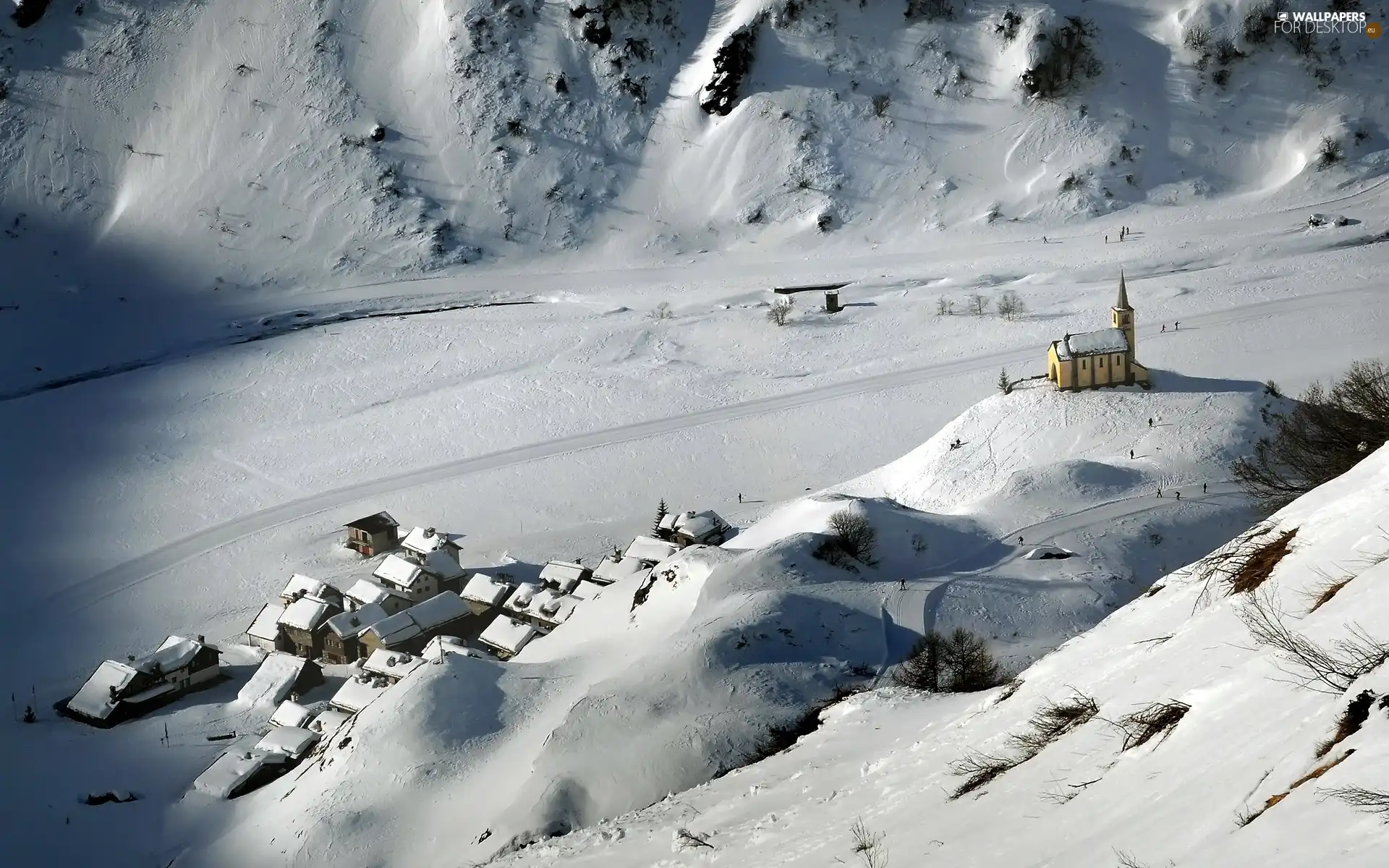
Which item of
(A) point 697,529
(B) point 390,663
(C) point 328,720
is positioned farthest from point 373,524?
(A) point 697,529

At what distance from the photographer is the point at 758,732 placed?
2680cm

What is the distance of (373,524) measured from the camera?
51125 millimetres

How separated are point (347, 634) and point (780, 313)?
121 ft

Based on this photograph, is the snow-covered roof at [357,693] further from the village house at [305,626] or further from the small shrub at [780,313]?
the small shrub at [780,313]

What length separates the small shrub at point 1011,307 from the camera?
70.3 meters

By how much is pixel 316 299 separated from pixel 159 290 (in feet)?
34.9

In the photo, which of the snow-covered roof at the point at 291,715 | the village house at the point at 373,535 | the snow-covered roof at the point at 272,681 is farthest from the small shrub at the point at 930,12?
the snow-covered roof at the point at 291,715

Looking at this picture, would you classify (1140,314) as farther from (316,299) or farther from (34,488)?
(34,488)

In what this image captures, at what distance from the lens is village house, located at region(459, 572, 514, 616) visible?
A: 150 feet

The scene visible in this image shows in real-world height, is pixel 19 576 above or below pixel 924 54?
below

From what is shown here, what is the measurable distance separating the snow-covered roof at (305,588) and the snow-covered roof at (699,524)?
536 inches

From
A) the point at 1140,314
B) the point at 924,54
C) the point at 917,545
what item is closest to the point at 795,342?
the point at 1140,314

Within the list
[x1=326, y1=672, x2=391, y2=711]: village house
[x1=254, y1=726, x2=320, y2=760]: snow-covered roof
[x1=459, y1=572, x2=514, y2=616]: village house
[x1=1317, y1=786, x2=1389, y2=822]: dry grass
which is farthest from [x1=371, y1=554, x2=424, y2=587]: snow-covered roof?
[x1=1317, y1=786, x2=1389, y2=822]: dry grass

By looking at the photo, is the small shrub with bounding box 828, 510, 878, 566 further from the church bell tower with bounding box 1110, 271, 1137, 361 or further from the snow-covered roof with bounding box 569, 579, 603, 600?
the church bell tower with bounding box 1110, 271, 1137, 361
